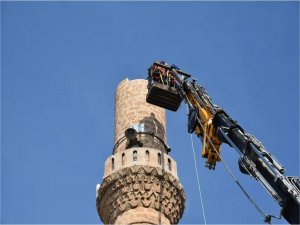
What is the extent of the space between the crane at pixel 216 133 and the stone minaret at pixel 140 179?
2.31ft

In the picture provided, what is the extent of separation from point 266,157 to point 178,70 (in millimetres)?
5106

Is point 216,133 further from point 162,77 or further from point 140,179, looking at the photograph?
point 162,77

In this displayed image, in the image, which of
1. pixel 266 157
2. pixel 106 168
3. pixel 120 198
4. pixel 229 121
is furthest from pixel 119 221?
pixel 266 157

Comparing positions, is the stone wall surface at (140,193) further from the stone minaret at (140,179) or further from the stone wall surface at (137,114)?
the stone wall surface at (137,114)

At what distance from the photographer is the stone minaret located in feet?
38.3

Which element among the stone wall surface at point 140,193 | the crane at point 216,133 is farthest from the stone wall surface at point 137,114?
the stone wall surface at point 140,193

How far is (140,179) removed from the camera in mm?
12000

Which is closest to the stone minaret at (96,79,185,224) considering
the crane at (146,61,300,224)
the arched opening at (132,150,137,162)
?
the arched opening at (132,150,137,162)

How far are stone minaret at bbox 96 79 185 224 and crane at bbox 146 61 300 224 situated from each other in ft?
2.31

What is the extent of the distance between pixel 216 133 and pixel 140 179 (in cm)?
218

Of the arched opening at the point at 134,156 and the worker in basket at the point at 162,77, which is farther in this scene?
the worker in basket at the point at 162,77

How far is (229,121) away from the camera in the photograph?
32.2ft

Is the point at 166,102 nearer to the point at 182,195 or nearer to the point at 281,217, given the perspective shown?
the point at 182,195

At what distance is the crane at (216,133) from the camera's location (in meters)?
7.91
